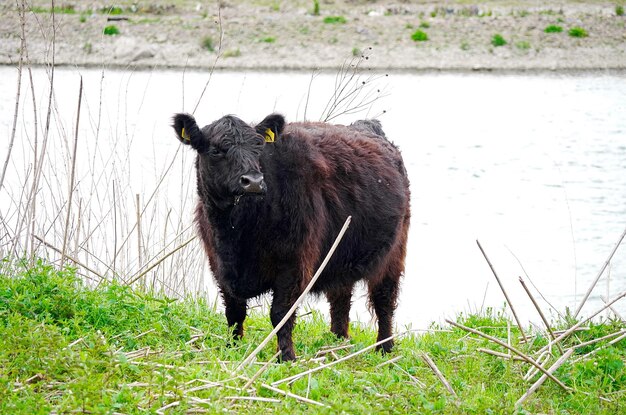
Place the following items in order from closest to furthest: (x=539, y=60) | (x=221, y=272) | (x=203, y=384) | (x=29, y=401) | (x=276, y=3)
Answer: (x=29, y=401), (x=203, y=384), (x=221, y=272), (x=539, y=60), (x=276, y=3)

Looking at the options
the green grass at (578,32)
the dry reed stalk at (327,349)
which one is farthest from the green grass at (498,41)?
the dry reed stalk at (327,349)

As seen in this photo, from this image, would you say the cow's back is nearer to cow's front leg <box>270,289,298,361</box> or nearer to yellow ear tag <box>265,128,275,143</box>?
yellow ear tag <box>265,128,275,143</box>

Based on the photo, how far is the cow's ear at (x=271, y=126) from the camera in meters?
6.36

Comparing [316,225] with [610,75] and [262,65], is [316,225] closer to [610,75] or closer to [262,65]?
[262,65]

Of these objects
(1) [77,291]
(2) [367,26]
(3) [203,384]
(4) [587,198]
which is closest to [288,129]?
(1) [77,291]

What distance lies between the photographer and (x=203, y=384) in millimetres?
5105

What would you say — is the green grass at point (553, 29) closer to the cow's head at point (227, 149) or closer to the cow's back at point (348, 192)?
the cow's back at point (348, 192)

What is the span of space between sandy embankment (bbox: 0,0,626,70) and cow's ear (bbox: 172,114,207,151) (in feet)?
78.4

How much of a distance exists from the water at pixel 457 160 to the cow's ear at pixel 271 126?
1.67 meters

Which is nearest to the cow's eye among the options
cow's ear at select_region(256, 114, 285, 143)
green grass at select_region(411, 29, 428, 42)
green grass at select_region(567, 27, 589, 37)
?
cow's ear at select_region(256, 114, 285, 143)

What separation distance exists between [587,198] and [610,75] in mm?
16283

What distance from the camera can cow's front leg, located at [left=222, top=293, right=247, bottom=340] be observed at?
669cm

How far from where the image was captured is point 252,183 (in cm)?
582

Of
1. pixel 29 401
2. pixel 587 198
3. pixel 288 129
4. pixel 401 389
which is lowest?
pixel 587 198
